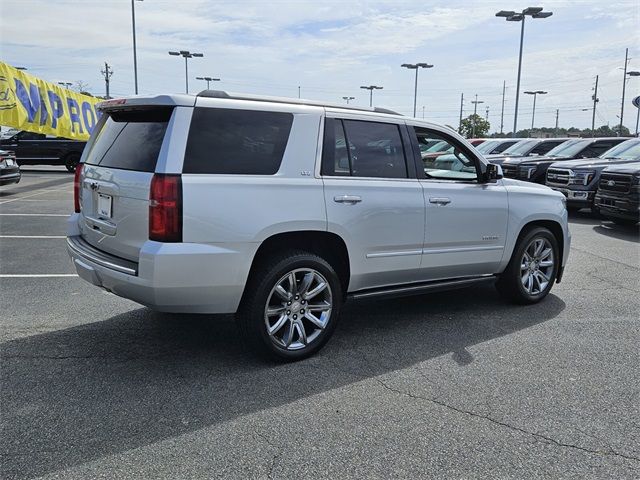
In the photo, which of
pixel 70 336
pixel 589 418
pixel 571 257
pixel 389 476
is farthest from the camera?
pixel 571 257

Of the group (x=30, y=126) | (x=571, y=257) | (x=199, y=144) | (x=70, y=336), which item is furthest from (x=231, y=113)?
(x=30, y=126)

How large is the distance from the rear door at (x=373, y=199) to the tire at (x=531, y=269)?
→ 128cm

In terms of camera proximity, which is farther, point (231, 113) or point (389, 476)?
point (231, 113)

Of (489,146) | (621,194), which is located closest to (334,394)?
(621,194)

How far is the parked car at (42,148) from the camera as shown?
21.3 meters

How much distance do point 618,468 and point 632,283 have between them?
4.55 metres

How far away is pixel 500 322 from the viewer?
17.0 feet

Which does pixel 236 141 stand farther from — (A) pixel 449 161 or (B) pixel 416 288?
(A) pixel 449 161

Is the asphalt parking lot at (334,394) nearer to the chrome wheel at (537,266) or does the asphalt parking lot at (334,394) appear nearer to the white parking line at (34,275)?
the chrome wheel at (537,266)

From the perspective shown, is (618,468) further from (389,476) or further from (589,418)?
(389,476)

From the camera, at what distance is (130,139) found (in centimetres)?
399

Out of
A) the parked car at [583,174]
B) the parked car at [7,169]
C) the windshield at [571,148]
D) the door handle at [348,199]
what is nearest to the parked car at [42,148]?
the parked car at [7,169]

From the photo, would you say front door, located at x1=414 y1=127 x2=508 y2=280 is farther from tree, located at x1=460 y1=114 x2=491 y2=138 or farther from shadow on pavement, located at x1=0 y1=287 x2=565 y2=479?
tree, located at x1=460 y1=114 x2=491 y2=138

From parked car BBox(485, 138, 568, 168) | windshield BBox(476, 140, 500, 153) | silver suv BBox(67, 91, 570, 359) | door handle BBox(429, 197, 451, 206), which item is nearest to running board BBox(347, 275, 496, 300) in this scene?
silver suv BBox(67, 91, 570, 359)
